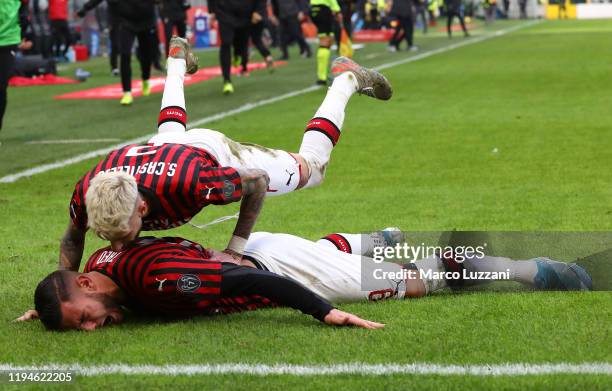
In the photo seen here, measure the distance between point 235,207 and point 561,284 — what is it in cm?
360

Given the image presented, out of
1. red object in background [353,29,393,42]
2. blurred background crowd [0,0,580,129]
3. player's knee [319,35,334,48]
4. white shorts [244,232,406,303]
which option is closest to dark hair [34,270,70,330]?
white shorts [244,232,406,303]

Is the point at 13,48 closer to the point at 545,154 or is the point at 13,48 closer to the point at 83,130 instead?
the point at 83,130

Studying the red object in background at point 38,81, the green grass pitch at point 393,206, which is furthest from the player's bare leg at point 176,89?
the red object in background at point 38,81

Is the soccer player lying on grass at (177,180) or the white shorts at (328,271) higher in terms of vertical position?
the soccer player lying on grass at (177,180)

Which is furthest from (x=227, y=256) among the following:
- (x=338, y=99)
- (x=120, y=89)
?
(x=120, y=89)

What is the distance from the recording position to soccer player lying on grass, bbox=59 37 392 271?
5074 mm

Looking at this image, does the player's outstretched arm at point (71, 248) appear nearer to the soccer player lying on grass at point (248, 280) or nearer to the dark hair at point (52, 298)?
the soccer player lying on grass at point (248, 280)

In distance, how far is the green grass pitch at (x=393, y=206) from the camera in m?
4.80

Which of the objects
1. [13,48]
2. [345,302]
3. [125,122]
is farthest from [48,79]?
[345,302]

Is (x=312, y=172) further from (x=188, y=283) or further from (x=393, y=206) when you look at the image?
(x=393, y=206)

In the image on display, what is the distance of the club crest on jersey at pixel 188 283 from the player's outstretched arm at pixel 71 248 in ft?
2.30

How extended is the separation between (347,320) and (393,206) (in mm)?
3421

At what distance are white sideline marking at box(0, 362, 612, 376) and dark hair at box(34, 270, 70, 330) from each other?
0.50 metres

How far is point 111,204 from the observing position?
5012 mm
